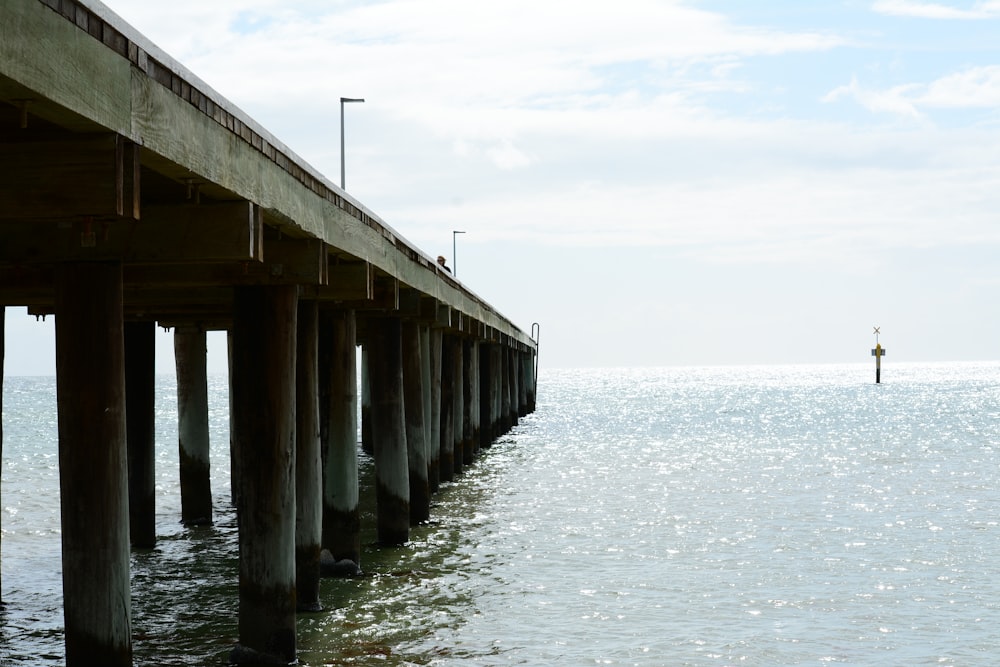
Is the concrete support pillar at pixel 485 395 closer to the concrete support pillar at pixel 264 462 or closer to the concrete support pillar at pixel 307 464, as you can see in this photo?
the concrete support pillar at pixel 307 464

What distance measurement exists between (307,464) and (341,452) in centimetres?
232

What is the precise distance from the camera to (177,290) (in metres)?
13.0

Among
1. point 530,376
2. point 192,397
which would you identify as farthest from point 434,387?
point 530,376

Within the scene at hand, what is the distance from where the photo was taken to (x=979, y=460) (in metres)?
35.8

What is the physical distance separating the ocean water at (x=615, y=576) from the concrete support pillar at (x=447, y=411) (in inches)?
21.4

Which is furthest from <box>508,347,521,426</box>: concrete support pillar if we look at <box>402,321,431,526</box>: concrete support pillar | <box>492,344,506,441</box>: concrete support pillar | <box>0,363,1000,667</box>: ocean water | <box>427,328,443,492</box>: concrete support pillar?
<box>402,321,431,526</box>: concrete support pillar

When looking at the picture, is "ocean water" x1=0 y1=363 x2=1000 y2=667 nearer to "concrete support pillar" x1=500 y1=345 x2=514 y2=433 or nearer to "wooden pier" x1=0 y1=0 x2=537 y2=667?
"wooden pier" x1=0 y1=0 x2=537 y2=667

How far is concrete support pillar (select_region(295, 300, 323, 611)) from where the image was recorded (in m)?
11.2

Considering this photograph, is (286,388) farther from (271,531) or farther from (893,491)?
(893,491)

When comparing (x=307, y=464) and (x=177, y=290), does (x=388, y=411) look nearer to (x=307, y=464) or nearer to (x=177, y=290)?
(x=177, y=290)

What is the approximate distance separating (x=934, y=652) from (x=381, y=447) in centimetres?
702

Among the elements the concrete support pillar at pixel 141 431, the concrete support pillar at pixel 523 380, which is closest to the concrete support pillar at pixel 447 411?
the concrete support pillar at pixel 141 431

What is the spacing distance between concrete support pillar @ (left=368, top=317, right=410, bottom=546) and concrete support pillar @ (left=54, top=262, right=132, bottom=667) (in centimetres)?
770

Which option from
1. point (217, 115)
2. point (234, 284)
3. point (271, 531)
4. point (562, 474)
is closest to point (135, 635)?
point (271, 531)
